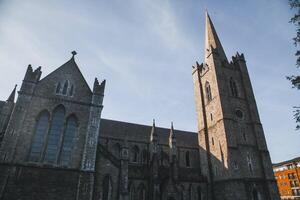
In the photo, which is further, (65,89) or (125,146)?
(125,146)

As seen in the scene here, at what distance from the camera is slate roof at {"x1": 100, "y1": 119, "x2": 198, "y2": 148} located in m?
29.2

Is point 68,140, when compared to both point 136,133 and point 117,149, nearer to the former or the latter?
point 117,149

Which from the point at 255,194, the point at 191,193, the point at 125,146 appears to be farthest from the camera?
the point at 191,193

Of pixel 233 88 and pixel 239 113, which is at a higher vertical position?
pixel 233 88

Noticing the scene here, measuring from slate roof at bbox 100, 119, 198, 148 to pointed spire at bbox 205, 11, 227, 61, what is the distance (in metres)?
14.2

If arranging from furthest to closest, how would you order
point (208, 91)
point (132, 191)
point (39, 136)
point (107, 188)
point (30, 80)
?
1. point (208, 91)
2. point (132, 191)
3. point (30, 80)
4. point (107, 188)
5. point (39, 136)

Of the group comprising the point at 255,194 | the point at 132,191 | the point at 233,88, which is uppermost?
the point at 233,88

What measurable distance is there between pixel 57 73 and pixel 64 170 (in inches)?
369

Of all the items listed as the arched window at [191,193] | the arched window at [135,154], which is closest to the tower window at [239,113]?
the arched window at [191,193]

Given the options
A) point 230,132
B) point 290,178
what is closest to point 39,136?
point 230,132

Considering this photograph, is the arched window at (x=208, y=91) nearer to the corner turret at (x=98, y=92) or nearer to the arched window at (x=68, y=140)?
the corner turret at (x=98, y=92)

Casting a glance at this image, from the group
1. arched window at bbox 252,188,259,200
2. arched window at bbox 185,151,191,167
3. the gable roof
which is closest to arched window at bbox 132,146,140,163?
arched window at bbox 185,151,191,167

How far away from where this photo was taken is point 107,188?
690 inches

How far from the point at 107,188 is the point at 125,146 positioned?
15.0 feet
